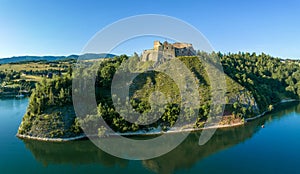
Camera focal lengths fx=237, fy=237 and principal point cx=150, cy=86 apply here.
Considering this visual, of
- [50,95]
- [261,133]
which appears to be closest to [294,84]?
[261,133]

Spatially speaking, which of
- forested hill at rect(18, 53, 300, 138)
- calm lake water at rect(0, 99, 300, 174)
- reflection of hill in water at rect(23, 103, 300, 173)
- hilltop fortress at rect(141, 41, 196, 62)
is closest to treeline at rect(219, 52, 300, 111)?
forested hill at rect(18, 53, 300, 138)

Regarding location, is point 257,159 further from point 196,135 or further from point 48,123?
point 48,123

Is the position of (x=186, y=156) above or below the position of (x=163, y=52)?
below

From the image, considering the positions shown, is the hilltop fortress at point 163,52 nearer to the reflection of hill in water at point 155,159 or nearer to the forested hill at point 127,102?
the forested hill at point 127,102

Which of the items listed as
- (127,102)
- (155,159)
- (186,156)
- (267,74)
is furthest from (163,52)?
(267,74)

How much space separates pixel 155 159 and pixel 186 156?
155 inches

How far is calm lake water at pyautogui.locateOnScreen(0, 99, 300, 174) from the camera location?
25.8 m

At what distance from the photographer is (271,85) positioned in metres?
72.6

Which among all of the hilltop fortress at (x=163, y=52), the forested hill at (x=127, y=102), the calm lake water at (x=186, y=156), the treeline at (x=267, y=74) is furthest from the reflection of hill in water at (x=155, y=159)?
the treeline at (x=267, y=74)

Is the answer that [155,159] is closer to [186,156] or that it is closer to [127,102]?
[186,156]

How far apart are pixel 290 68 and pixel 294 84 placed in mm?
12703

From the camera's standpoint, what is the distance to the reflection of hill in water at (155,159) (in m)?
27.2

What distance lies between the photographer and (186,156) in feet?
95.5

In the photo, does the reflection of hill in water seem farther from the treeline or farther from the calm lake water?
the treeline
